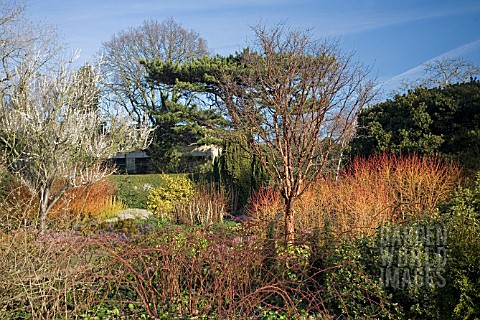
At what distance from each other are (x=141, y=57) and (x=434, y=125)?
1647 cm

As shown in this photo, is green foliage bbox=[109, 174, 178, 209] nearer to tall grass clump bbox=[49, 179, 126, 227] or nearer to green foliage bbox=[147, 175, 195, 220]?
green foliage bbox=[147, 175, 195, 220]

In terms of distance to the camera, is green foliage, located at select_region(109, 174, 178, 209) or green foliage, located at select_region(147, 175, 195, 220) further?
green foliage, located at select_region(109, 174, 178, 209)

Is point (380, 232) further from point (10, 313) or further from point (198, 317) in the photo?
point (10, 313)

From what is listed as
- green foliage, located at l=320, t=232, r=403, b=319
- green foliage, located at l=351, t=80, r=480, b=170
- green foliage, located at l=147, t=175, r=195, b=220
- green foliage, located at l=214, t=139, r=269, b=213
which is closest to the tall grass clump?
green foliage, located at l=147, t=175, r=195, b=220

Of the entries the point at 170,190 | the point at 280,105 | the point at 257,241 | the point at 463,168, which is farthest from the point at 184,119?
the point at 257,241

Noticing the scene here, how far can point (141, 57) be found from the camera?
22.7 m

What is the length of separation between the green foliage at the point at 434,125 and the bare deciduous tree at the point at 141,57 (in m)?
13.2

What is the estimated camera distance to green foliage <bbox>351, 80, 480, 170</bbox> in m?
9.70

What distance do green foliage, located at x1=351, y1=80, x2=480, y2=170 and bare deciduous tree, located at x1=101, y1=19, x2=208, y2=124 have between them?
1322cm

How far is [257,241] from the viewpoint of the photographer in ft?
13.8

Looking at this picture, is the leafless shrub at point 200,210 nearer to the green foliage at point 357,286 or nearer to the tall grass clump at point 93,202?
the tall grass clump at point 93,202

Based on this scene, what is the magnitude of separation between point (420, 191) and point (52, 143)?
6.84 meters

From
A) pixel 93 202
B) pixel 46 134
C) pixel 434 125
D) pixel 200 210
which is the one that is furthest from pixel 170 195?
pixel 434 125

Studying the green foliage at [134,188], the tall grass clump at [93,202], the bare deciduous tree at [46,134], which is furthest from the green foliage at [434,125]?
the green foliage at [134,188]
